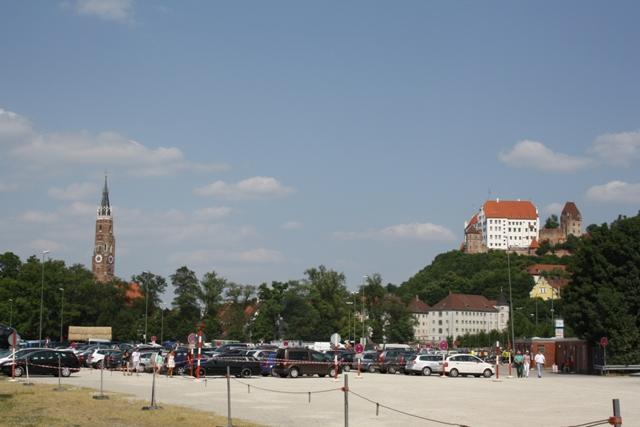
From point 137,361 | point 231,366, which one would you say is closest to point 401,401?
point 231,366

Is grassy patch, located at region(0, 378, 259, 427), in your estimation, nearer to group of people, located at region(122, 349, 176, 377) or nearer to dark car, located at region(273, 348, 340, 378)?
group of people, located at region(122, 349, 176, 377)

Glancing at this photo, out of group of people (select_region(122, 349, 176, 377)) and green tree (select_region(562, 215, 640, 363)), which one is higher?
green tree (select_region(562, 215, 640, 363))

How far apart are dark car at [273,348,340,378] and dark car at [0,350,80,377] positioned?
35.3 feet

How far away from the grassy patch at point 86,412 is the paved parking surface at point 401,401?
1387mm

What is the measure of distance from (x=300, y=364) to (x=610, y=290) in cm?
2233

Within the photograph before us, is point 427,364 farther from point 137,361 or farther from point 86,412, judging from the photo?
point 86,412

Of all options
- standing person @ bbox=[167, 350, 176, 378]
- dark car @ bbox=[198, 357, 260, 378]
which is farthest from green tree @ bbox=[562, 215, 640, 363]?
standing person @ bbox=[167, 350, 176, 378]

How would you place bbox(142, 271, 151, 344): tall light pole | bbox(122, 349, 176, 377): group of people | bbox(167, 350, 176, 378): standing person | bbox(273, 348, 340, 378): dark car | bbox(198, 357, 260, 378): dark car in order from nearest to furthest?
1. bbox(198, 357, 260, 378): dark car
2. bbox(167, 350, 176, 378): standing person
3. bbox(122, 349, 176, 377): group of people
4. bbox(273, 348, 340, 378): dark car
5. bbox(142, 271, 151, 344): tall light pole

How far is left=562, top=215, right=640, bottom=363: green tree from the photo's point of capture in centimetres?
5434

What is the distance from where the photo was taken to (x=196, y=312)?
5108 inches

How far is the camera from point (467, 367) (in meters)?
51.2

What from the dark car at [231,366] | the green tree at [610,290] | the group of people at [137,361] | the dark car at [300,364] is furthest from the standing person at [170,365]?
the green tree at [610,290]

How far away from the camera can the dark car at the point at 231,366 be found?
144 ft

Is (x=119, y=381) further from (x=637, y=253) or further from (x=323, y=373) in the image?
(x=637, y=253)
